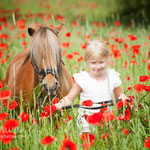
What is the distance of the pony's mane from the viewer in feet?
6.77

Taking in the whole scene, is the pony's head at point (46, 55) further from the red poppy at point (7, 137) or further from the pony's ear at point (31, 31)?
the red poppy at point (7, 137)

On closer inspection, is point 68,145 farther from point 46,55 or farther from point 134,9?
point 134,9

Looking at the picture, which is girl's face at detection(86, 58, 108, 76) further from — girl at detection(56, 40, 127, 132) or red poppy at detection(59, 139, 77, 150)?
red poppy at detection(59, 139, 77, 150)

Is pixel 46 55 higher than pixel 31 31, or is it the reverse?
pixel 31 31

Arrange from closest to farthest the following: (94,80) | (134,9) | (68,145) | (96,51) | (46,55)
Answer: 1. (68,145)
2. (46,55)
3. (96,51)
4. (94,80)
5. (134,9)

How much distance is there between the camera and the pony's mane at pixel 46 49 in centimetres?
206

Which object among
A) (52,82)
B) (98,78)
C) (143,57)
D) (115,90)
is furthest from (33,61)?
(143,57)

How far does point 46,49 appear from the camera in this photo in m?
2.08

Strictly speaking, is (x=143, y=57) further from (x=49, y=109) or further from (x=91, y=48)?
(x=49, y=109)

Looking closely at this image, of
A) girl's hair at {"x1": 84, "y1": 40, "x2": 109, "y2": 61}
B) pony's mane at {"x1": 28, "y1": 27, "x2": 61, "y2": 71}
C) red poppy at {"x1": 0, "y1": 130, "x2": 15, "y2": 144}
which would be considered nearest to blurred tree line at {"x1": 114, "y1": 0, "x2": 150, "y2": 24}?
girl's hair at {"x1": 84, "y1": 40, "x2": 109, "y2": 61}

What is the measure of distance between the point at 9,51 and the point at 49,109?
3.78 m

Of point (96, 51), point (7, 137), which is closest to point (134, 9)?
point (96, 51)

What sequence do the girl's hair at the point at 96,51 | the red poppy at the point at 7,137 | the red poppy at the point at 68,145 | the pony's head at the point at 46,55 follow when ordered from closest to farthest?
the red poppy at the point at 68,145 < the red poppy at the point at 7,137 < the pony's head at the point at 46,55 < the girl's hair at the point at 96,51

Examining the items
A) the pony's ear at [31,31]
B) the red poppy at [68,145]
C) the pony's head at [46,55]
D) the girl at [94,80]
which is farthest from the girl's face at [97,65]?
the red poppy at [68,145]
